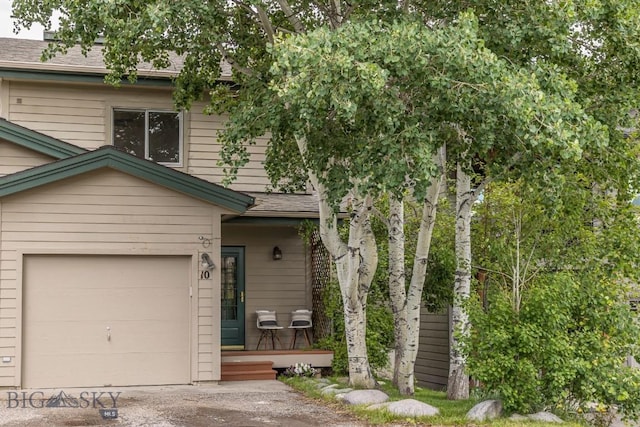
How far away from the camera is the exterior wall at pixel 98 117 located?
51.2 feet

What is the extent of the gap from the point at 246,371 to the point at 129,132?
5412mm

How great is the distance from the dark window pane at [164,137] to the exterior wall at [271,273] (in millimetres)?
1875

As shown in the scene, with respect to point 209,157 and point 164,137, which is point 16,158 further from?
point 209,157

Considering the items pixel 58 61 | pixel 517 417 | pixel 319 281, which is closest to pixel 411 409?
pixel 517 417

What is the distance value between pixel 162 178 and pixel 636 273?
24.4 ft

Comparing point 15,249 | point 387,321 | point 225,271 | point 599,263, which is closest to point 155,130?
point 225,271

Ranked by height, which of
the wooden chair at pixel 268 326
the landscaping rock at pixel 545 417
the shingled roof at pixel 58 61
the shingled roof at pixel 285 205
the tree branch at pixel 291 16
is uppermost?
the shingled roof at pixel 58 61

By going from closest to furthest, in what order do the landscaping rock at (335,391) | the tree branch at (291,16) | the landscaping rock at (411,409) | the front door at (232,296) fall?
the landscaping rock at (411,409), the tree branch at (291,16), the landscaping rock at (335,391), the front door at (232,296)

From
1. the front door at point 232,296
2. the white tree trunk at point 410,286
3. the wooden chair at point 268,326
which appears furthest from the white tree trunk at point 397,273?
the front door at point 232,296

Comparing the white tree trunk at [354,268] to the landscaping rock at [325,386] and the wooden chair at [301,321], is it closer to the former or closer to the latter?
the landscaping rock at [325,386]

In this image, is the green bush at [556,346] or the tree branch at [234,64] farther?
the tree branch at [234,64]

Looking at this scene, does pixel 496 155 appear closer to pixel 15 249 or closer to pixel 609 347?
pixel 609 347

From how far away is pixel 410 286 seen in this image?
12.4 m

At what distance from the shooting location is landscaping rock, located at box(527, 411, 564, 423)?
397 inches
